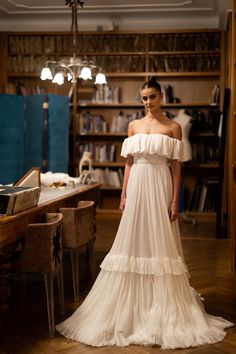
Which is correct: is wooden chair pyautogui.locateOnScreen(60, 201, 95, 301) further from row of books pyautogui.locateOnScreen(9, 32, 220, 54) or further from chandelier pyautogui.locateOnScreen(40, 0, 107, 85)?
row of books pyautogui.locateOnScreen(9, 32, 220, 54)

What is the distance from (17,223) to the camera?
104 inches

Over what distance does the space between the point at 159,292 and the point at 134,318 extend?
0.20 metres

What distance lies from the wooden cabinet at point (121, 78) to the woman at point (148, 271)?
4.17 m

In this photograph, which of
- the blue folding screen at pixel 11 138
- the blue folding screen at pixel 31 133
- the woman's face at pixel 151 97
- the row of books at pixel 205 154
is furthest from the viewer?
the row of books at pixel 205 154

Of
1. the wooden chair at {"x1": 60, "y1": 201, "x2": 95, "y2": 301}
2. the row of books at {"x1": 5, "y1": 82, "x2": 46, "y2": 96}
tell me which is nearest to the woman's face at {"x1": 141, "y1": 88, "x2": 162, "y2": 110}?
the wooden chair at {"x1": 60, "y1": 201, "x2": 95, "y2": 301}

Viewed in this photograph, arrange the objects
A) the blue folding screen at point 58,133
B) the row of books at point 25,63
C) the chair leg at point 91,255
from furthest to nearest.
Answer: the row of books at point 25,63 < the blue folding screen at point 58,133 < the chair leg at point 91,255

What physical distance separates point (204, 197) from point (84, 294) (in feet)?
12.6

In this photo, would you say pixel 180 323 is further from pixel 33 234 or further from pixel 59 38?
pixel 59 38

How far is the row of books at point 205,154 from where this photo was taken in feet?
23.0

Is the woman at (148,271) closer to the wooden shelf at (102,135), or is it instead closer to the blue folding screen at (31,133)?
the blue folding screen at (31,133)

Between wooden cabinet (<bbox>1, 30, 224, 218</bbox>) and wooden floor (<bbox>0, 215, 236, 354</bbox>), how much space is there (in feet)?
6.33

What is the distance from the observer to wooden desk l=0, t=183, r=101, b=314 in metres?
2.50

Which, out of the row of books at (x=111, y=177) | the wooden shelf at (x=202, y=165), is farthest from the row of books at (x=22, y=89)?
the wooden shelf at (x=202, y=165)

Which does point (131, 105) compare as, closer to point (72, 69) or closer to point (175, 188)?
point (72, 69)
